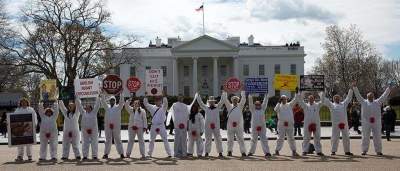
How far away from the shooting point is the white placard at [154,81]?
69.8ft

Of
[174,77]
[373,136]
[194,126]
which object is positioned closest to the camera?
[373,136]

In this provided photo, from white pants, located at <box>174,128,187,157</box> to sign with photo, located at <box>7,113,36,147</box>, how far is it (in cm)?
422

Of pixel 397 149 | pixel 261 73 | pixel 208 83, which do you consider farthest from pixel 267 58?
pixel 397 149

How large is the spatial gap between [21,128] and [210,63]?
258 ft

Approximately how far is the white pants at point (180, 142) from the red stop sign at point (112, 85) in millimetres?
2546

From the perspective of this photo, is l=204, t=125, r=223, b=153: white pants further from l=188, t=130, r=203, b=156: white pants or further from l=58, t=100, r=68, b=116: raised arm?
l=58, t=100, r=68, b=116: raised arm

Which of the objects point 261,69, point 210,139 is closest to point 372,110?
point 210,139

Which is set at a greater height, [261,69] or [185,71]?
[261,69]

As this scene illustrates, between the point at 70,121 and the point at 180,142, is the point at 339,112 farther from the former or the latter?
the point at 70,121

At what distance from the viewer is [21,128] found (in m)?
18.9

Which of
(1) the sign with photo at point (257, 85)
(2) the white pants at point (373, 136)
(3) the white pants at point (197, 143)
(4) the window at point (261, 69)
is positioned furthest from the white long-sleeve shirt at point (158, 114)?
(4) the window at point (261, 69)

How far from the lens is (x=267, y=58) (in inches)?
3826

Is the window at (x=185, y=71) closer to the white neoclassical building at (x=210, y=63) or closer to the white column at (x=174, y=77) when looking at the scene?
the white neoclassical building at (x=210, y=63)

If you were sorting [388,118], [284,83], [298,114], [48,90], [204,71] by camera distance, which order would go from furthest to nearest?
1. [204,71]
2. [48,90]
3. [298,114]
4. [388,118]
5. [284,83]
